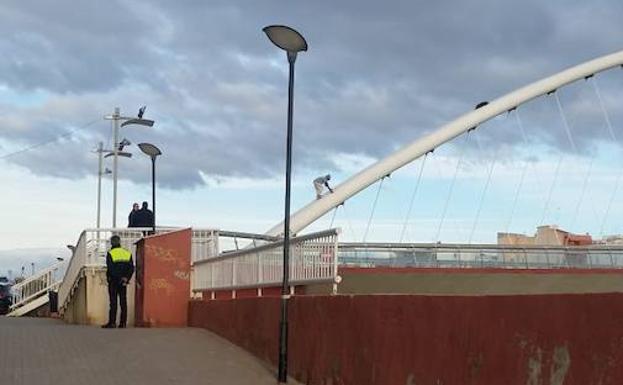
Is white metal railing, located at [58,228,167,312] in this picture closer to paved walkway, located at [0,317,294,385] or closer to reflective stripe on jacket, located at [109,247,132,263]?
reflective stripe on jacket, located at [109,247,132,263]

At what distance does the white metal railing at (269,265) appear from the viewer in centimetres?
1212

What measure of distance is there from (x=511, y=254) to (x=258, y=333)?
3182 centimetres

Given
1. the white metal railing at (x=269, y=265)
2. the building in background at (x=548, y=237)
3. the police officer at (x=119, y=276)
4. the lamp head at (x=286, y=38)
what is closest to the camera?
the white metal railing at (x=269, y=265)

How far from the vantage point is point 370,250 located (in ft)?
132

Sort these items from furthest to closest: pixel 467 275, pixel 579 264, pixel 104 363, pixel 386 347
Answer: pixel 579 264 < pixel 467 275 < pixel 104 363 < pixel 386 347

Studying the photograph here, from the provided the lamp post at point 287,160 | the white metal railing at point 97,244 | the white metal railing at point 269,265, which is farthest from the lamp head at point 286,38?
the white metal railing at point 97,244

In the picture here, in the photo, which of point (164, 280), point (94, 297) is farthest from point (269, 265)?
point (94, 297)

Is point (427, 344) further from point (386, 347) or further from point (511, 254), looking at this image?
point (511, 254)

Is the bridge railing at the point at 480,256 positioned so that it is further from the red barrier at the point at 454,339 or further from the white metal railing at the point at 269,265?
the red barrier at the point at 454,339

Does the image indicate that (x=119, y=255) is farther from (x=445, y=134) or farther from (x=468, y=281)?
(x=445, y=134)

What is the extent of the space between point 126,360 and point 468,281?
85.5 feet

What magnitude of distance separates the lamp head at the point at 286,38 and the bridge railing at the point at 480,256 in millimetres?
27102

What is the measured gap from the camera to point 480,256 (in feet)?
142

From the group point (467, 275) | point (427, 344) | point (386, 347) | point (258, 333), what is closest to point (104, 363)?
point (258, 333)
